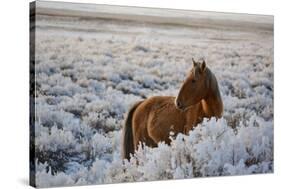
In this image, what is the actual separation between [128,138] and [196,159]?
95 cm

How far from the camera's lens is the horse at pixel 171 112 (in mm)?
8078

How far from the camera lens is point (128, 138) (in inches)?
316

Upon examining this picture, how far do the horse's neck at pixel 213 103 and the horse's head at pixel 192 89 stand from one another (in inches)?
3.6

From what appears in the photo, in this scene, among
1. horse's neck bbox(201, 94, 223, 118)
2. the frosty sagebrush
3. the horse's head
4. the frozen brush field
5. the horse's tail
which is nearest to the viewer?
the frozen brush field

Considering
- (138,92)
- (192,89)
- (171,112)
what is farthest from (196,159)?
(138,92)

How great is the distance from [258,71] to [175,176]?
1.81 m

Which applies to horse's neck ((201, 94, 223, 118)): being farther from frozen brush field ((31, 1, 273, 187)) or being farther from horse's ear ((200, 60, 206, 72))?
horse's ear ((200, 60, 206, 72))

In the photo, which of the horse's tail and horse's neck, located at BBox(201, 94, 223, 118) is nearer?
the horse's tail

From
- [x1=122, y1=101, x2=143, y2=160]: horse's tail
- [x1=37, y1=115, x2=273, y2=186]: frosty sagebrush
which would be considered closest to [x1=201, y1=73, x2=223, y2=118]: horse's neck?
[x1=37, y1=115, x2=273, y2=186]: frosty sagebrush

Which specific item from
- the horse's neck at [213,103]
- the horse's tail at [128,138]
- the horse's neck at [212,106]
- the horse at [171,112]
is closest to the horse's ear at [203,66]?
the horse at [171,112]

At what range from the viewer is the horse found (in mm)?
8078

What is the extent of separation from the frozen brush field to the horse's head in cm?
9

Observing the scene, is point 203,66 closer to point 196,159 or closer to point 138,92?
point 138,92

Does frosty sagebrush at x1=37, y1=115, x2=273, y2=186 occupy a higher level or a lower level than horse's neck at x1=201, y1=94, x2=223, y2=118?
lower
